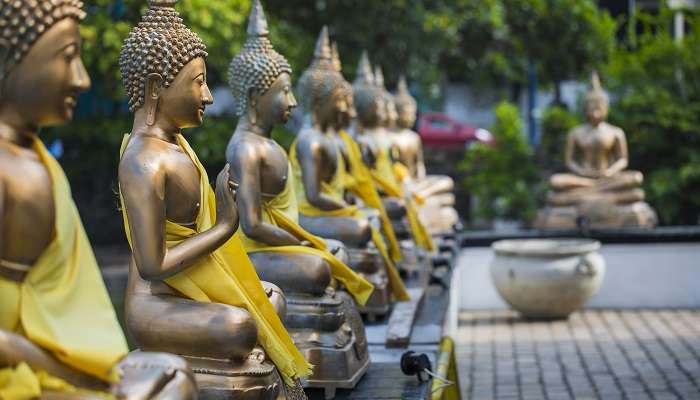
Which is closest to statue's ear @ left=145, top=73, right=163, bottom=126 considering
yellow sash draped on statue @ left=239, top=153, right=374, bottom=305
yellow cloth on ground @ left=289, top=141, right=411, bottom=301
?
yellow sash draped on statue @ left=239, top=153, right=374, bottom=305

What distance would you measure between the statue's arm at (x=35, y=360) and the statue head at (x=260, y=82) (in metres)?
2.52

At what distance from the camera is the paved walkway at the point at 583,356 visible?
6980 mm

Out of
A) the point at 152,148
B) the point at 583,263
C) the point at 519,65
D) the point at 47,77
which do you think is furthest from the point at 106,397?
the point at 519,65

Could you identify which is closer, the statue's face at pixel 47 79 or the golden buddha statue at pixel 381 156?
the statue's face at pixel 47 79

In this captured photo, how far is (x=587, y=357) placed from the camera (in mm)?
8031

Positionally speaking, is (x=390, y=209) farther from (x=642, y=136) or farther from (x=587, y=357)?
(x=642, y=136)

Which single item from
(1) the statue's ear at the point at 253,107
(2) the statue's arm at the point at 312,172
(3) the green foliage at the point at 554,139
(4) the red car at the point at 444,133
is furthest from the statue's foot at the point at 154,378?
(4) the red car at the point at 444,133

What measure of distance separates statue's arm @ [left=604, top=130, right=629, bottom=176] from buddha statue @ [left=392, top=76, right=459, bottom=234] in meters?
1.74

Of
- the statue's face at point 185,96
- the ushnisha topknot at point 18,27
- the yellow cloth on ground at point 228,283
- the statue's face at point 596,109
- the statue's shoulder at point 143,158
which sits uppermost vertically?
the ushnisha topknot at point 18,27

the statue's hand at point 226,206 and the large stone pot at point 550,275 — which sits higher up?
the statue's hand at point 226,206

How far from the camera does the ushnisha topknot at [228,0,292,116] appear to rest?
16.2ft

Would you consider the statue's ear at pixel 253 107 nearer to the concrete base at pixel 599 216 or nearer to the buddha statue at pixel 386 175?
the buddha statue at pixel 386 175

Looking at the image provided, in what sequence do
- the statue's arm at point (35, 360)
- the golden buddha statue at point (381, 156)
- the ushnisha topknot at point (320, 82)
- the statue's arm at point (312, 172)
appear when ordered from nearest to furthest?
the statue's arm at point (35, 360)
the statue's arm at point (312, 172)
the ushnisha topknot at point (320, 82)
the golden buddha statue at point (381, 156)

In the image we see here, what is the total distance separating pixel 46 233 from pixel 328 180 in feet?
12.9
